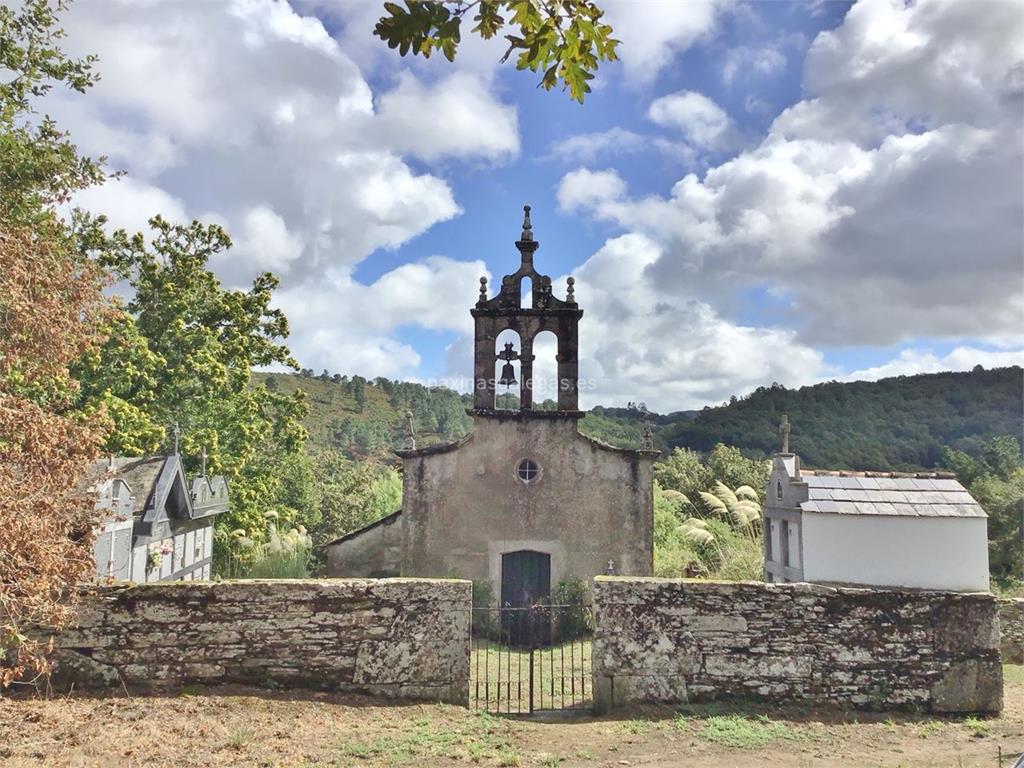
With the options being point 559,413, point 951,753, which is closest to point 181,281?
point 559,413

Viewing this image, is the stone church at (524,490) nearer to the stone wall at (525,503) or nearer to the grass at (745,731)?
the stone wall at (525,503)

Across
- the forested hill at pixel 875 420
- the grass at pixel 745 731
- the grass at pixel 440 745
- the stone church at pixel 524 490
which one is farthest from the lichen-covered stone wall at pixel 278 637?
the forested hill at pixel 875 420

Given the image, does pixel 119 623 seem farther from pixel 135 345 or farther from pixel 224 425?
pixel 224 425

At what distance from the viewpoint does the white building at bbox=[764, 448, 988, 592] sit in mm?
14195

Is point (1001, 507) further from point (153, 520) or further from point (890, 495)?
point (153, 520)

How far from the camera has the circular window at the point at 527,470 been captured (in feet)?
52.8

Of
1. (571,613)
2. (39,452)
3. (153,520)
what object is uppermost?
(39,452)

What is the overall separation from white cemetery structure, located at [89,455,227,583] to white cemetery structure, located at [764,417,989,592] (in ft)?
42.4

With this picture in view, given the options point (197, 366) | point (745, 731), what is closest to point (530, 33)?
point (745, 731)

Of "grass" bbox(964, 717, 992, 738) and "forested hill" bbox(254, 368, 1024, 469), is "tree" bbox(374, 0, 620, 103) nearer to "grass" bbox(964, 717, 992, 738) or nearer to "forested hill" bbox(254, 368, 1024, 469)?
"grass" bbox(964, 717, 992, 738)

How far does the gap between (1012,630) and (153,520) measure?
16211 millimetres

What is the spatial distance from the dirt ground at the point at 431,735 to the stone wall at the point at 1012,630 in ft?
18.6

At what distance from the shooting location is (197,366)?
19.1 m

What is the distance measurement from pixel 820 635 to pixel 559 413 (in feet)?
28.3
